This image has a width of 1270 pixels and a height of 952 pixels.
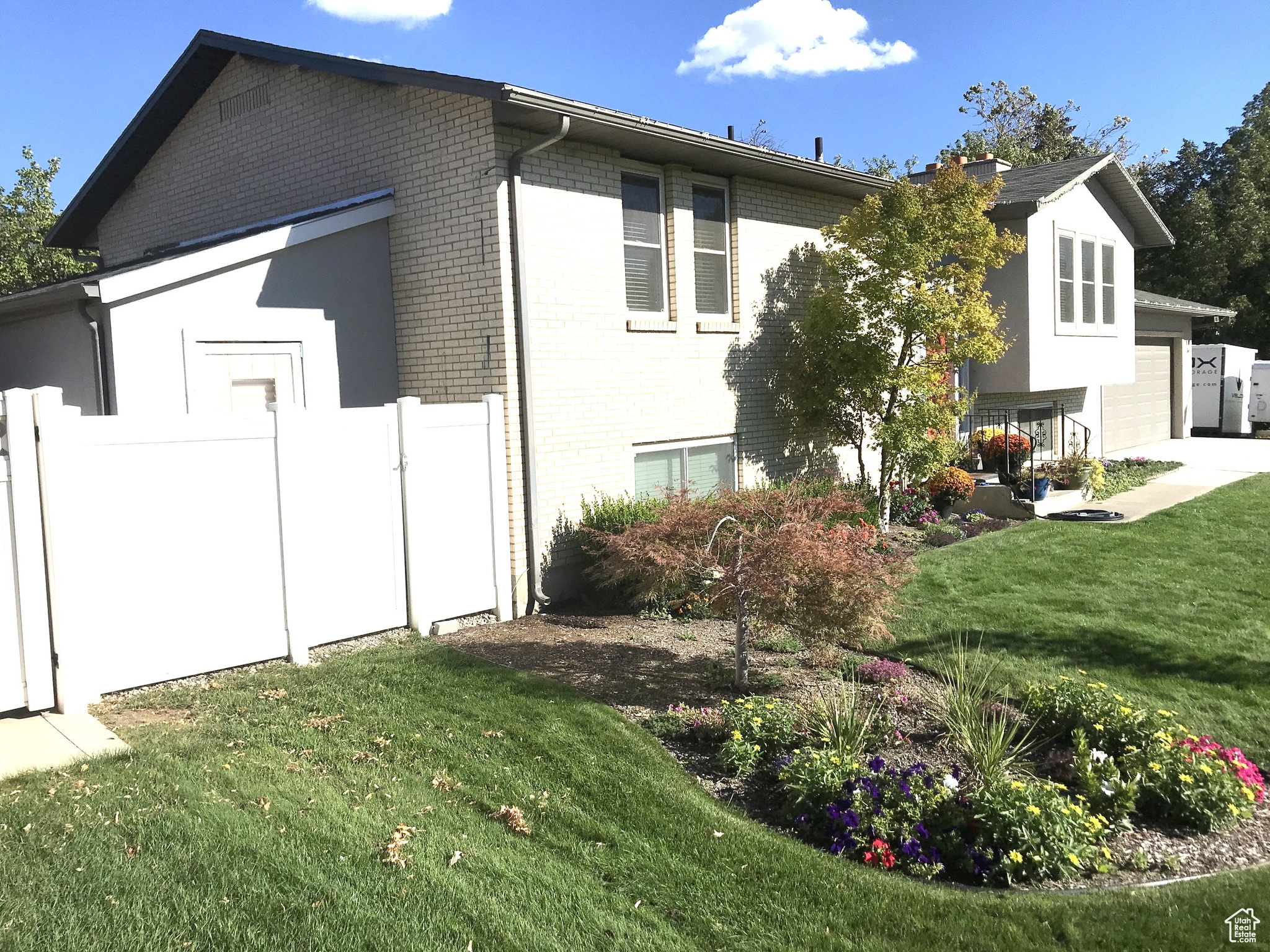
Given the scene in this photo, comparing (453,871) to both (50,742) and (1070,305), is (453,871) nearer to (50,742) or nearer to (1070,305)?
(50,742)

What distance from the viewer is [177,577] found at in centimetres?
728

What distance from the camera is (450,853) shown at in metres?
4.84

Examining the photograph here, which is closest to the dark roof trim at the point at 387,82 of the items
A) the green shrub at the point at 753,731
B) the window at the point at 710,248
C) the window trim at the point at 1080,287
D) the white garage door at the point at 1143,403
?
the window at the point at 710,248

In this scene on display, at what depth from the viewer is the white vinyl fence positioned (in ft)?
21.4

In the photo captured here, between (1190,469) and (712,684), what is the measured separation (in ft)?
52.3

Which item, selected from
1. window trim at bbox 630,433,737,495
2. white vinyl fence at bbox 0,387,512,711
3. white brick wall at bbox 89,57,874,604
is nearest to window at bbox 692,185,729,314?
white brick wall at bbox 89,57,874,604

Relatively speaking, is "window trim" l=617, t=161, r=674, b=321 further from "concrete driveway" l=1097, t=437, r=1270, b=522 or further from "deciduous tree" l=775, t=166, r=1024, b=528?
"concrete driveway" l=1097, t=437, r=1270, b=522

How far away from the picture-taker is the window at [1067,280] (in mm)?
18234

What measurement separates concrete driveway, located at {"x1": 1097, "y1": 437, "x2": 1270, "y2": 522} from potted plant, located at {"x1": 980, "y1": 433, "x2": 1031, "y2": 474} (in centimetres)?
150

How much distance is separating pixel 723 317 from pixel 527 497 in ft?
13.1

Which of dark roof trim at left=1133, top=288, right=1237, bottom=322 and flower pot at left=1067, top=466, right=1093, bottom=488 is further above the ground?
dark roof trim at left=1133, top=288, right=1237, bottom=322

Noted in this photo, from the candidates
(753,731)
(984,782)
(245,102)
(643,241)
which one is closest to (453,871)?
(753,731)

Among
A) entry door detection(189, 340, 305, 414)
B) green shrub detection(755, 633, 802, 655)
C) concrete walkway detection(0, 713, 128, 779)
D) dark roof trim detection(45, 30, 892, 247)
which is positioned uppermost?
dark roof trim detection(45, 30, 892, 247)

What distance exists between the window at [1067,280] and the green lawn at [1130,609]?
→ 18.2 feet
